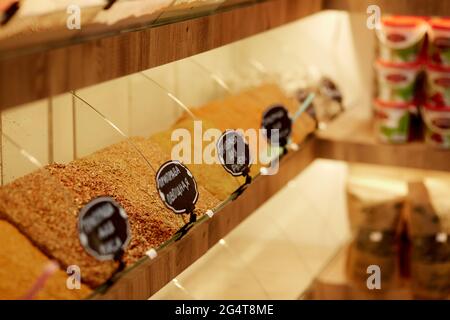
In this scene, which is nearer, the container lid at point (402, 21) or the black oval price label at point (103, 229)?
the black oval price label at point (103, 229)

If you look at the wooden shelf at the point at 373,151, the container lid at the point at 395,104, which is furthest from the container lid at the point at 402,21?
the wooden shelf at the point at 373,151

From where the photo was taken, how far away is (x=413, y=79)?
8.75 ft

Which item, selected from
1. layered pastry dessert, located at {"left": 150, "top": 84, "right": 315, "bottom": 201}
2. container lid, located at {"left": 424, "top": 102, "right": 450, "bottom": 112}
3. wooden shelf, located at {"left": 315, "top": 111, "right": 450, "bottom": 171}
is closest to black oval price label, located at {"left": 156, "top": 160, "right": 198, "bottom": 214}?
layered pastry dessert, located at {"left": 150, "top": 84, "right": 315, "bottom": 201}

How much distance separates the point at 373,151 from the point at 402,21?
426 millimetres

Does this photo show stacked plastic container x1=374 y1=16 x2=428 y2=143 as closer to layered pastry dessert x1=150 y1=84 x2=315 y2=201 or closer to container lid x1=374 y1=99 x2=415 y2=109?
container lid x1=374 y1=99 x2=415 y2=109

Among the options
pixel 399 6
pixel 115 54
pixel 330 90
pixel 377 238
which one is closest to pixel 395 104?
pixel 330 90

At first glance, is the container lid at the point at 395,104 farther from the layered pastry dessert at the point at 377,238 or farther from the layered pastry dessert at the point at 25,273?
the layered pastry dessert at the point at 25,273

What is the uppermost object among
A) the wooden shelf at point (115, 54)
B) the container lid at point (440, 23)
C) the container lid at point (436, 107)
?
the wooden shelf at point (115, 54)

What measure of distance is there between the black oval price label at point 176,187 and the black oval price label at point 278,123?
58 centimetres

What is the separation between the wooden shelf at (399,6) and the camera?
2.42 meters

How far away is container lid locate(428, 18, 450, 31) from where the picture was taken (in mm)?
2541

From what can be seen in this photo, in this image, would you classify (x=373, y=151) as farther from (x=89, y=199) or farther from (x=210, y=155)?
(x=89, y=199)

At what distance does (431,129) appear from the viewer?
2.61m
